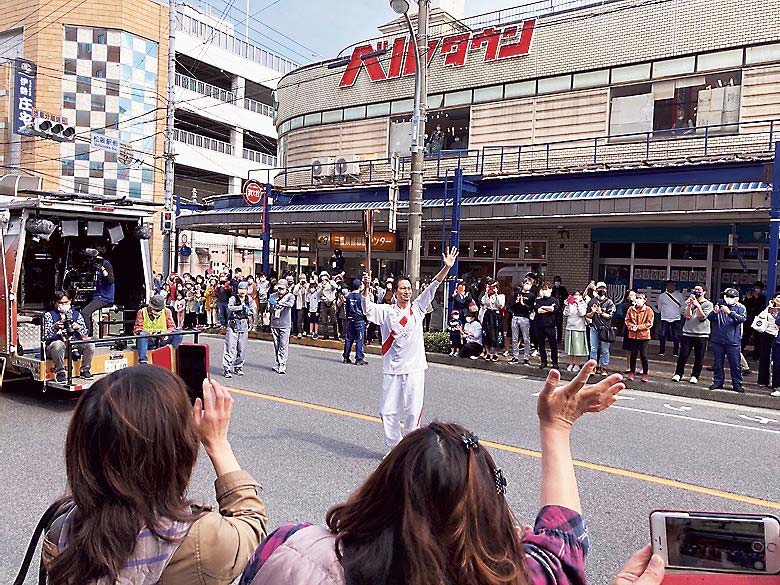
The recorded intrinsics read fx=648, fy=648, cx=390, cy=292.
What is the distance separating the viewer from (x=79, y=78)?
30750 mm

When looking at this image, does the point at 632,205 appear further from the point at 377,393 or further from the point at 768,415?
the point at 377,393

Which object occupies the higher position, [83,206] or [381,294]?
[83,206]

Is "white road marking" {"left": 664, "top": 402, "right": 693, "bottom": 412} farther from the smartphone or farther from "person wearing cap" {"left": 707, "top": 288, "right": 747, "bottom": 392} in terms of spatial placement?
the smartphone

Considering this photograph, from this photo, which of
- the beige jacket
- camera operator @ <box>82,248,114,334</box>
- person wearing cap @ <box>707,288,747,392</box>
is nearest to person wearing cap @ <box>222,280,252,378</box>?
camera operator @ <box>82,248,114,334</box>

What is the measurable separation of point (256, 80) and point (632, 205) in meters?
34.1

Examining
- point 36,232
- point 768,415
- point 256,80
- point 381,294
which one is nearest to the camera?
point 36,232

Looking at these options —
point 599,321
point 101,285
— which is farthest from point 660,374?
point 101,285

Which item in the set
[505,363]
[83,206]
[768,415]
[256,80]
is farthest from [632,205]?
[256,80]

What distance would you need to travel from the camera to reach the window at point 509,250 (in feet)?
63.1

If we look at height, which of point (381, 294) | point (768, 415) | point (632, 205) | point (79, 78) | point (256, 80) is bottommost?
point (768, 415)

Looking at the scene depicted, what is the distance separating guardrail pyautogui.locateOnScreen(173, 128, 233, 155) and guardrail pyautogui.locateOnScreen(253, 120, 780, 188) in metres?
18.0

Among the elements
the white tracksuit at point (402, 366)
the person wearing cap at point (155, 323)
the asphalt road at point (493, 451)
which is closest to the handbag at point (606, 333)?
the asphalt road at point (493, 451)

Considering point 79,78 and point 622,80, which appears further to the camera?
point 79,78

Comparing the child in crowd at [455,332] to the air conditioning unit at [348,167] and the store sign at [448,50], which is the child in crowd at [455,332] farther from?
the store sign at [448,50]
